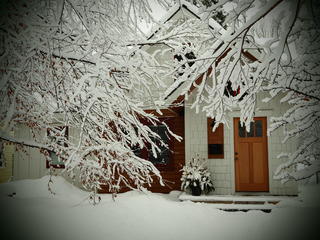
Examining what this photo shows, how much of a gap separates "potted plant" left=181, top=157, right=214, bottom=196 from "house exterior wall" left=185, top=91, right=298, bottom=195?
0.39 m

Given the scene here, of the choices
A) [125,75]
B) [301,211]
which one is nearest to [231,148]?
[301,211]

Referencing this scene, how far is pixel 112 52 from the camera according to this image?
13.7 feet

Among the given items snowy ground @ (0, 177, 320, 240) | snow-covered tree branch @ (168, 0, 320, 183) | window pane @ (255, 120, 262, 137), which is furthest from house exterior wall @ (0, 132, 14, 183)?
snow-covered tree branch @ (168, 0, 320, 183)

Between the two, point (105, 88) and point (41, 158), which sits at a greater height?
point (105, 88)

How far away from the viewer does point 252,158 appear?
9266mm

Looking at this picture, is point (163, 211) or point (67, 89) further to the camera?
point (163, 211)

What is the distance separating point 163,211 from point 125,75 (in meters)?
3.74

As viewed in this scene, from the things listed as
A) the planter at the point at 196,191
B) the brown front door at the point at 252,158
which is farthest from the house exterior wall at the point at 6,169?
the brown front door at the point at 252,158

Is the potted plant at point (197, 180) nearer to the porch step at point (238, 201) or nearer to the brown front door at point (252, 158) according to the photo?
the porch step at point (238, 201)

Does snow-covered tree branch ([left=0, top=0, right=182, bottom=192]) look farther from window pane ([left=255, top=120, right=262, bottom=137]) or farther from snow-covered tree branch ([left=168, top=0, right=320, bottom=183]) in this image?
window pane ([left=255, top=120, right=262, bottom=137])

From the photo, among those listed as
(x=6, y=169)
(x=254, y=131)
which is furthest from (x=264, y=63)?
(x=6, y=169)

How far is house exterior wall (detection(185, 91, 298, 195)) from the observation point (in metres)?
8.92

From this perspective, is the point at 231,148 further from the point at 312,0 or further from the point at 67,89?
the point at 312,0

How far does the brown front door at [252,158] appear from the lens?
9117mm
